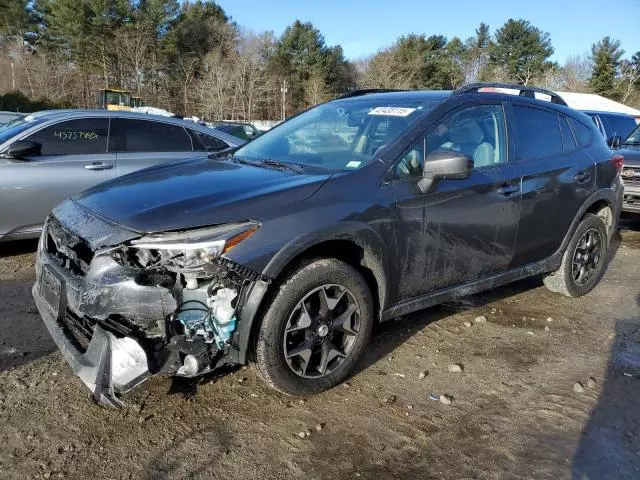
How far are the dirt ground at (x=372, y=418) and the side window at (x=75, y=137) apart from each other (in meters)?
2.19

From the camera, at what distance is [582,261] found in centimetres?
491

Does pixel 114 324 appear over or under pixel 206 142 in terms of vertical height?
under

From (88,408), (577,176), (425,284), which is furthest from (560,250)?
(88,408)

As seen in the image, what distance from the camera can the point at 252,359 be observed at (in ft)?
9.25

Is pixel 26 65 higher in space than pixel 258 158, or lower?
higher

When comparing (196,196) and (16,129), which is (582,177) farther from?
(16,129)

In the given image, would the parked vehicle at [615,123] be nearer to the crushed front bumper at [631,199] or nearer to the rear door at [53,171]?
the crushed front bumper at [631,199]

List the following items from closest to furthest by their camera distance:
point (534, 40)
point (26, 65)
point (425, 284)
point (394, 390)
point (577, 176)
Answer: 1. point (394, 390)
2. point (425, 284)
3. point (577, 176)
4. point (26, 65)
5. point (534, 40)

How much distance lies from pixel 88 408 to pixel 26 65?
50.4m

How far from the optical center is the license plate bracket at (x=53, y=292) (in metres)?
2.76

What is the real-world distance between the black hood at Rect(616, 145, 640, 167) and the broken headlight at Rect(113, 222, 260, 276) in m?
7.71

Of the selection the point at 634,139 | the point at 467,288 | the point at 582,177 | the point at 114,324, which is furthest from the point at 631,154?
the point at 114,324

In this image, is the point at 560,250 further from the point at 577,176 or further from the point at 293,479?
the point at 293,479

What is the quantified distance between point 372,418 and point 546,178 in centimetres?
246
